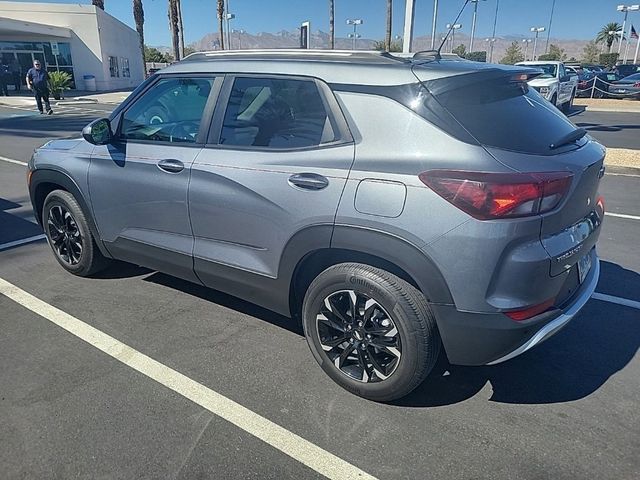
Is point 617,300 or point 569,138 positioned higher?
point 569,138

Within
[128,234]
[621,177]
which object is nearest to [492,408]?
[128,234]

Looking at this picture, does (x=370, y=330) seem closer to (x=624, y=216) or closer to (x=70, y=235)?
(x=70, y=235)

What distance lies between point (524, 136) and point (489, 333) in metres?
1.01

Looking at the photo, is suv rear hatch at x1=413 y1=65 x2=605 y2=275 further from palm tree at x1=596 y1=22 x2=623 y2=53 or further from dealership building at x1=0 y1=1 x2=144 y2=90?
palm tree at x1=596 y1=22 x2=623 y2=53

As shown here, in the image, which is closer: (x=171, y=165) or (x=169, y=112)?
(x=171, y=165)

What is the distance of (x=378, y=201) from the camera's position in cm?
246

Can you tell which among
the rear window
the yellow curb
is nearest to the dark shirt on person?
the yellow curb

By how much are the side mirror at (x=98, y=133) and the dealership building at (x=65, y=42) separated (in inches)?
1332

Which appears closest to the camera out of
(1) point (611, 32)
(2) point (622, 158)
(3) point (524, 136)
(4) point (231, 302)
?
(3) point (524, 136)

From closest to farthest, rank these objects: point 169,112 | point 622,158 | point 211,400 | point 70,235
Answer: point 211,400 < point 169,112 < point 70,235 < point 622,158

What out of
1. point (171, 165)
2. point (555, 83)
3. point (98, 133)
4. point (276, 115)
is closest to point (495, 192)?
point (276, 115)

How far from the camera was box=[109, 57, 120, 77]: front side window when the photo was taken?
36.5m

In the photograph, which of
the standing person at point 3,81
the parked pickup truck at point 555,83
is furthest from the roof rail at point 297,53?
the standing person at point 3,81

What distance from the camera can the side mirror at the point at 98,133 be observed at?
144 inches
